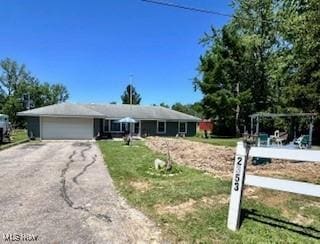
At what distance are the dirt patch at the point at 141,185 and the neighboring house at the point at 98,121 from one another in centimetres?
2414

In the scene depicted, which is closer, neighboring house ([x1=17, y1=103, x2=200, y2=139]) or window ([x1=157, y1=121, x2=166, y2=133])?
neighboring house ([x1=17, y1=103, x2=200, y2=139])

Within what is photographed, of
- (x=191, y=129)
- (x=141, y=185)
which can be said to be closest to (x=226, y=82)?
(x=191, y=129)

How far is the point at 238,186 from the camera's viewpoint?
573 centimetres

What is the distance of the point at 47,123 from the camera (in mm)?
32938

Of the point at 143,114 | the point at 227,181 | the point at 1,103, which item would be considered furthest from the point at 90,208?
the point at 1,103

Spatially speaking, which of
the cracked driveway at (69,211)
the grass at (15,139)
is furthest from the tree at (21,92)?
the cracked driveway at (69,211)

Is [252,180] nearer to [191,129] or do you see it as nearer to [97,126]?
[97,126]

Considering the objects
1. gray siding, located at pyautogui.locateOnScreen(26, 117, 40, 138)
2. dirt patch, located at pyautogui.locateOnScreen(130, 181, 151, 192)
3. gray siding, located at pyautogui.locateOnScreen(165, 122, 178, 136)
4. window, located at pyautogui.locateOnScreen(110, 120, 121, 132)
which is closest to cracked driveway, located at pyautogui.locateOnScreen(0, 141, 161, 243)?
dirt patch, located at pyautogui.locateOnScreen(130, 181, 151, 192)

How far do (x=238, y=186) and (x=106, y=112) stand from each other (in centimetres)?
3390

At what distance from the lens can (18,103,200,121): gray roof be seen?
33.1 m

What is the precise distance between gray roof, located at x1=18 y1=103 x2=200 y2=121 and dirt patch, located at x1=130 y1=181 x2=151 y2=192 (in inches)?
950

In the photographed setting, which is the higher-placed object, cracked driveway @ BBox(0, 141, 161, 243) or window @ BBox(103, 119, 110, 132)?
window @ BBox(103, 119, 110, 132)

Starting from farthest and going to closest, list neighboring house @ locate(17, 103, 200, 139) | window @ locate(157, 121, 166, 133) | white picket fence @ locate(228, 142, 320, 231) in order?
window @ locate(157, 121, 166, 133)
neighboring house @ locate(17, 103, 200, 139)
white picket fence @ locate(228, 142, 320, 231)

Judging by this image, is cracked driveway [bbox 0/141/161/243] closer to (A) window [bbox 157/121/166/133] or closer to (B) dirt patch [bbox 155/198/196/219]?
(B) dirt patch [bbox 155/198/196/219]
